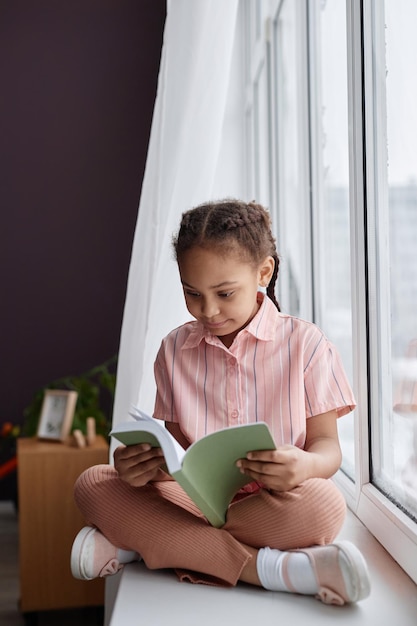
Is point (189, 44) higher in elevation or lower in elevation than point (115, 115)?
lower

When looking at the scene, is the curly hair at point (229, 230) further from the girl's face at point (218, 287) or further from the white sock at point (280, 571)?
the white sock at point (280, 571)

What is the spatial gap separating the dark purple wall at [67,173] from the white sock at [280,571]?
85.9 inches

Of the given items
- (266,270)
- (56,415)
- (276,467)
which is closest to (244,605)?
(276,467)

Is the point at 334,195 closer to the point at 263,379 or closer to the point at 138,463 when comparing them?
the point at 263,379

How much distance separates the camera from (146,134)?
3094mm

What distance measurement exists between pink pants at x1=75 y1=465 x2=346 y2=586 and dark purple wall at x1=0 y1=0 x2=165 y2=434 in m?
2.05

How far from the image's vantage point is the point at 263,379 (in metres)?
1.13

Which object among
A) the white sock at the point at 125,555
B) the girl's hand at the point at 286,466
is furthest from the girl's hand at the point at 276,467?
the white sock at the point at 125,555

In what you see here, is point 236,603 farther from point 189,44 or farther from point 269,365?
point 189,44

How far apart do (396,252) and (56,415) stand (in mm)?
1504

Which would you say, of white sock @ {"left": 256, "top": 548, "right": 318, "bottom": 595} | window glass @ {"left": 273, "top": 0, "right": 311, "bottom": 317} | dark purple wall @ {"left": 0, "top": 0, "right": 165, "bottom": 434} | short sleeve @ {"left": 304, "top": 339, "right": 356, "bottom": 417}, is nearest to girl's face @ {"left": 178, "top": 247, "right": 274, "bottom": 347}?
short sleeve @ {"left": 304, "top": 339, "right": 356, "bottom": 417}

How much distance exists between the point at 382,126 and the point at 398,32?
15 cm

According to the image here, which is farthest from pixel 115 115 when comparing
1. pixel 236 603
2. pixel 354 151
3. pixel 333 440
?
pixel 236 603

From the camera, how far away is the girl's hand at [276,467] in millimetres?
914
